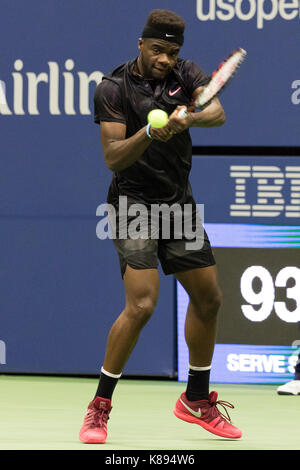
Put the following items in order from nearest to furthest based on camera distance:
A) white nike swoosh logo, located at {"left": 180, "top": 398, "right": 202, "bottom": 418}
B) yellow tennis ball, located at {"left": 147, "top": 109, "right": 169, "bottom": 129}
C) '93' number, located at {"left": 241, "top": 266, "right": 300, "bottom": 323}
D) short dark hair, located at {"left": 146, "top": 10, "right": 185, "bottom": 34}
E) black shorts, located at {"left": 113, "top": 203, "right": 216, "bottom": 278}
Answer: yellow tennis ball, located at {"left": 147, "top": 109, "right": 169, "bottom": 129} → short dark hair, located at {"left": 146, "top": 10, "right": 185, "bottom": 34} → black shorts, located at {"left": 113, "top": 203, "right": 216, "bottom": 278} → white nike swoosh logo, located at {"left": 180, "top": 398, "right": 202, "bottom": 418} → '93' number, located at {"left": 241, "top": 266, "right": 300, "bottom": 323}

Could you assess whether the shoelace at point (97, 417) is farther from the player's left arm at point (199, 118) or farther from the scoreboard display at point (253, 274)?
the scoreboard display at point (253, 274)

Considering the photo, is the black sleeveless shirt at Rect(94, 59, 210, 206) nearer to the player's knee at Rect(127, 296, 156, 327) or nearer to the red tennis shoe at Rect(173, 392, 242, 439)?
the player's knee at Rect(127, 296, 156, 327)

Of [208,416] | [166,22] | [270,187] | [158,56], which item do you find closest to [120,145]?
[158,56]

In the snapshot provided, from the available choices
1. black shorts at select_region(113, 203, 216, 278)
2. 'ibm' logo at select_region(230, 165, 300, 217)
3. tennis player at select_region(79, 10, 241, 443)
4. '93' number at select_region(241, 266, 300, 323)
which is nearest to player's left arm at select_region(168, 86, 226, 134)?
tennis player at select_region(79, 10, 241, 443)

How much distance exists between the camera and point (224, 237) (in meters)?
6.37

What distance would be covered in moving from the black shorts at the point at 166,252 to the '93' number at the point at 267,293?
1.69 meters

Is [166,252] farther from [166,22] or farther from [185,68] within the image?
[166,22]

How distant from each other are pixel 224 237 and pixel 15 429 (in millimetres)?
2022

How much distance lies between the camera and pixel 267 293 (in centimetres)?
630

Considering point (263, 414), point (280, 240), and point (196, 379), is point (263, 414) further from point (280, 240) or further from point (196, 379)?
point (280, 240)

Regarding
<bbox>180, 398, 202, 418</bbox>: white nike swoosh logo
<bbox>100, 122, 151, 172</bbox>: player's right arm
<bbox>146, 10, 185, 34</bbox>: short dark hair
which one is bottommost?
<bbox>180, 398, 202, 418</bbox>: white nike swoosh logo

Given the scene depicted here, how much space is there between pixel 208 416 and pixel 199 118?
1282 millimetres

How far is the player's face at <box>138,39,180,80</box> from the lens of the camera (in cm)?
443
